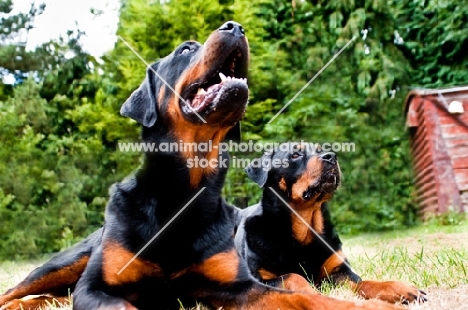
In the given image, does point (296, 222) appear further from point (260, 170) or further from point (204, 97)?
point (204, 97)

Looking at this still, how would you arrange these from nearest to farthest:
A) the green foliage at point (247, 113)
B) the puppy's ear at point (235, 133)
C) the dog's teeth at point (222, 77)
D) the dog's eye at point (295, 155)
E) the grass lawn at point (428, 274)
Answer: the grass lawn at point (428, 274) < the dog's teeth at point (222, 77) < the puppy's ear at point (235, 133) < the dog's eye at point (295, 155) < the green foliage at point (247, 113)

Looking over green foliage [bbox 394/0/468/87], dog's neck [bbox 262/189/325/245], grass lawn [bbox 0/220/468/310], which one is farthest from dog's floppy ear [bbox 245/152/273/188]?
green foliage [bbox 394/0/468/87]

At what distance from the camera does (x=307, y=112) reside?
7281 millimetres

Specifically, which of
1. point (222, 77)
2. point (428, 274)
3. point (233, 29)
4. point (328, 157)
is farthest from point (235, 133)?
point (428, 274)

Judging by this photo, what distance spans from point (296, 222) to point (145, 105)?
1508 millimetres

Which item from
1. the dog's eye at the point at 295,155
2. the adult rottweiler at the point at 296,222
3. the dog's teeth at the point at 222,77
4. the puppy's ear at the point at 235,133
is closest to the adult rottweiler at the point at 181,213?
the dog's teeth at the point at 222,77

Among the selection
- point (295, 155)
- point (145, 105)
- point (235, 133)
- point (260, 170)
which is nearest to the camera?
point (145, 105)

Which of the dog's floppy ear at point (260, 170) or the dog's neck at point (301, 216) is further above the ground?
the dog's floppy ear at point (260, 170)

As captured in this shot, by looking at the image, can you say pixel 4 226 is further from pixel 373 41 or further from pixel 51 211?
pixel 373 41

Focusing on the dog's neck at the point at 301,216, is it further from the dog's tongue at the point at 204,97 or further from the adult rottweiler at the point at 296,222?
the dog's tongue at the point at 204,97

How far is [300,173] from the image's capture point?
360 cm

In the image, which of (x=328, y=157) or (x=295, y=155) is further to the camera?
(x=295, y=155)

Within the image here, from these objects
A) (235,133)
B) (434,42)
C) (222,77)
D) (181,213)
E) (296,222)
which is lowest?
(296,222)

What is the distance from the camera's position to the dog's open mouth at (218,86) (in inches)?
94.3
